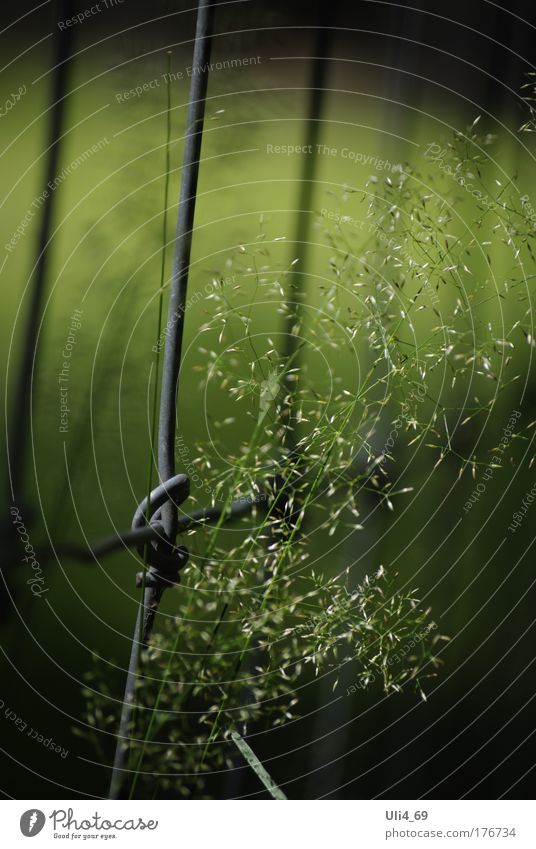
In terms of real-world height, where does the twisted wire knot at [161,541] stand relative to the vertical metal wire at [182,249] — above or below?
below

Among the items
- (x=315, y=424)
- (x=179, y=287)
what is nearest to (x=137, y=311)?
(x=179, y=287)

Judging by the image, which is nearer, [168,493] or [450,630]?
[168,493]

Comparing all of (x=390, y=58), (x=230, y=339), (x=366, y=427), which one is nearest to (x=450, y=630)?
(x=366, y=427)

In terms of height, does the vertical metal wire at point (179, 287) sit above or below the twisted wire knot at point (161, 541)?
above

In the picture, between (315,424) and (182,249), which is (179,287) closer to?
(182,249)

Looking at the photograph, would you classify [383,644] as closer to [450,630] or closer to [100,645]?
[450,630]

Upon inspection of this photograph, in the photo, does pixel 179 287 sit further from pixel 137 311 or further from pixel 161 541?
pixel 161 541

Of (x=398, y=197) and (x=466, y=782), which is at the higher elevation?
Answer: (x=398, y=197)

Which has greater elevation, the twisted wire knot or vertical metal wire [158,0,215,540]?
vertical metal wire [158,0,215,540]

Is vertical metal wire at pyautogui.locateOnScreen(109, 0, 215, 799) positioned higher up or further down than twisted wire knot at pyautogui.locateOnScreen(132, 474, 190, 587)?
higher up

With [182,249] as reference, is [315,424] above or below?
below
